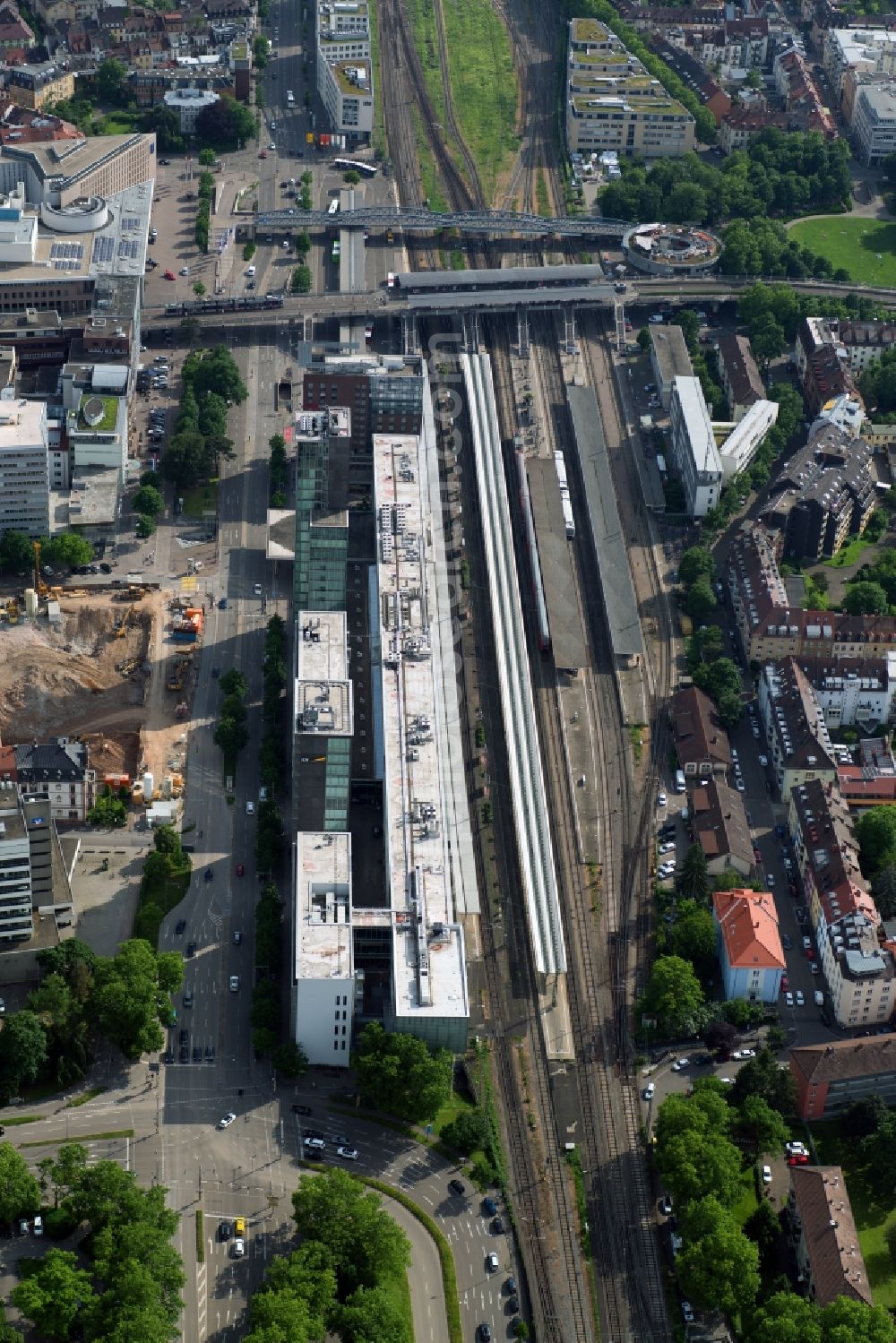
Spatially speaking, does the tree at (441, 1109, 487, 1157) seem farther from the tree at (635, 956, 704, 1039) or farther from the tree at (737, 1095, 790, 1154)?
the tree at (737, 1095, 790, 1154)

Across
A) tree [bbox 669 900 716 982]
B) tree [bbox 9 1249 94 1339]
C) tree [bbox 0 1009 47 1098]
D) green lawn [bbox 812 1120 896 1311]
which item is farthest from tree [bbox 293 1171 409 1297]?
tree [bbox 669 900 716 982]

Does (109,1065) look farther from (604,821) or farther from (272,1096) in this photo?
(604,821)

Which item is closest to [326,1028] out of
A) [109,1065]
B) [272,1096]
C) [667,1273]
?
[272,1096]

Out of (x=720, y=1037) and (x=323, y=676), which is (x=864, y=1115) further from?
(x=323, y=676)

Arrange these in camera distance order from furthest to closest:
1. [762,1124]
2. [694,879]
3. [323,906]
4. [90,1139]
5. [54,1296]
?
[694,879] → [323,906] → [762,1124] → [90,1139] → [54,1296]

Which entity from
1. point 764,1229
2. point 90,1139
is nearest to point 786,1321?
point 764,1229
